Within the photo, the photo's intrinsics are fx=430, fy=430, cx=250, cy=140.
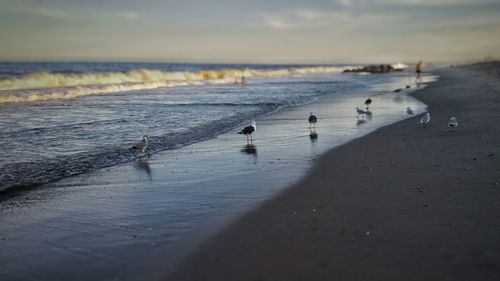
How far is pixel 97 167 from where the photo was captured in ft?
31.3

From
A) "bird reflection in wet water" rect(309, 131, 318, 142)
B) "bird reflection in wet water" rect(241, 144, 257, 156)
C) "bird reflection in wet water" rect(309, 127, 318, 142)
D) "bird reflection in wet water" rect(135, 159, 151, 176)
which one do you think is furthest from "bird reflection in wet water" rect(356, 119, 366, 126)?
"bird reflection in wet water" rect(135, 159, 151, 176)

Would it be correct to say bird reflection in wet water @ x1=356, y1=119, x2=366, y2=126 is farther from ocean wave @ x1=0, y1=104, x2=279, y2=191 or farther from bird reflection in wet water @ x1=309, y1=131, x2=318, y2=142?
ocean wave @ x1=0, y1=104, x2=279, y2=191

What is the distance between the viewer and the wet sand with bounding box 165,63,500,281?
4.31 metres

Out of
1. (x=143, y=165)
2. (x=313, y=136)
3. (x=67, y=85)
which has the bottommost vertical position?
(x=143, y=165)

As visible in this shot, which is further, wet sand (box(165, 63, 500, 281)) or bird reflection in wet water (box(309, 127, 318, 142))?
→ bird reflection in wet water (box(309, 127, 318, 142))

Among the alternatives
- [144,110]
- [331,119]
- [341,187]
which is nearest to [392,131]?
[331,119]

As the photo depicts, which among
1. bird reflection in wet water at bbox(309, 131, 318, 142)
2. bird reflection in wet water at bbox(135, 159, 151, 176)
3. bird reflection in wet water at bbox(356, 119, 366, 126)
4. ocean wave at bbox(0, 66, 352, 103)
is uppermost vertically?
ocean wave at bbox(0, 66, 352, 103)

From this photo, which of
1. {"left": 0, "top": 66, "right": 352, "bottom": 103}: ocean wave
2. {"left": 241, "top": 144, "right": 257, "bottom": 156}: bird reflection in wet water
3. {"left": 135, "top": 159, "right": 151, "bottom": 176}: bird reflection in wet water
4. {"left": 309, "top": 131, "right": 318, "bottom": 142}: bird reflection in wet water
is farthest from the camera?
{"left": 0, "top": 66, "right": 352, "bottom": 103}: ocean wave

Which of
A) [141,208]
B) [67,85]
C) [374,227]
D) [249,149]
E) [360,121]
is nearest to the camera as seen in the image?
[374,227]

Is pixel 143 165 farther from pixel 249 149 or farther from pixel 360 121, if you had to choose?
pixel 360 121

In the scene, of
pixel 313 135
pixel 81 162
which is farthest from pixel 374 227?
pixel 313 135

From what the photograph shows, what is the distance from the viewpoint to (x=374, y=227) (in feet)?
17.1

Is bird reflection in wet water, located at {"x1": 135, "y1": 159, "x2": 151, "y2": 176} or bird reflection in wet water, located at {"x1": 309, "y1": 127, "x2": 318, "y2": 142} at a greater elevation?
bird reflection in wet water, located at {"x1": 309, "y1": 127, "x2": 318, "y2": 142}

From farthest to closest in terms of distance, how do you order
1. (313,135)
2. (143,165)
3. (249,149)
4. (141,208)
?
(313,135) < (249,149) < (143,165) < (141,208)
